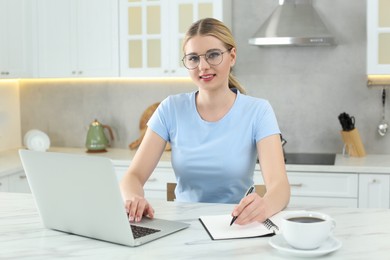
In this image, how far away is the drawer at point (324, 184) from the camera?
3746 millimetres

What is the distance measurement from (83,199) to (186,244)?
1.00 feet

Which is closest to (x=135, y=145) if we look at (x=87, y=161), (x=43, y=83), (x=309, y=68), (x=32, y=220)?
(x=43, y=83)

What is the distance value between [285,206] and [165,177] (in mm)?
2006

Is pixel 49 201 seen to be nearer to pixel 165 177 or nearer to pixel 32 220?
pixel 32 220

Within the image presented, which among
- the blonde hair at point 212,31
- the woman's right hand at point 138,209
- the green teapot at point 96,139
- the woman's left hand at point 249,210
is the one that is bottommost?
the green teapot at point 96,139

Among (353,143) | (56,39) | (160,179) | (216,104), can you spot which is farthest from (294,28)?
(216,104)

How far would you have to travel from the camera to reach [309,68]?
4.30 metres

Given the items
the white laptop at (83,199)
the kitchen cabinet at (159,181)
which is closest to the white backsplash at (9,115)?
the kitchen cabinet at (159,181)

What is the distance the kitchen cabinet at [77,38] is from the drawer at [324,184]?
4.78 ft

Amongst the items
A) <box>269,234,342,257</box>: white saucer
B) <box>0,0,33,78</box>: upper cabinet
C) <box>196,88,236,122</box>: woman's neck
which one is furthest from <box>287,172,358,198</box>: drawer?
<box>269,234,342,257</box>: white saucer

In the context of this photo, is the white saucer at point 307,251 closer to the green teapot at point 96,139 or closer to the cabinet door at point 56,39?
the green teapot at point 96,139

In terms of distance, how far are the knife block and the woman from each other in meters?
1.79

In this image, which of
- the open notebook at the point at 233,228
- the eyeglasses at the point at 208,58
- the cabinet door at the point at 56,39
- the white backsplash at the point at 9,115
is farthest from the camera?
the white backsplash at the point at 9,115

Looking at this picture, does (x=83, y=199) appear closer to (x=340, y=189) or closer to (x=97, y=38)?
(x=340, y=189)
